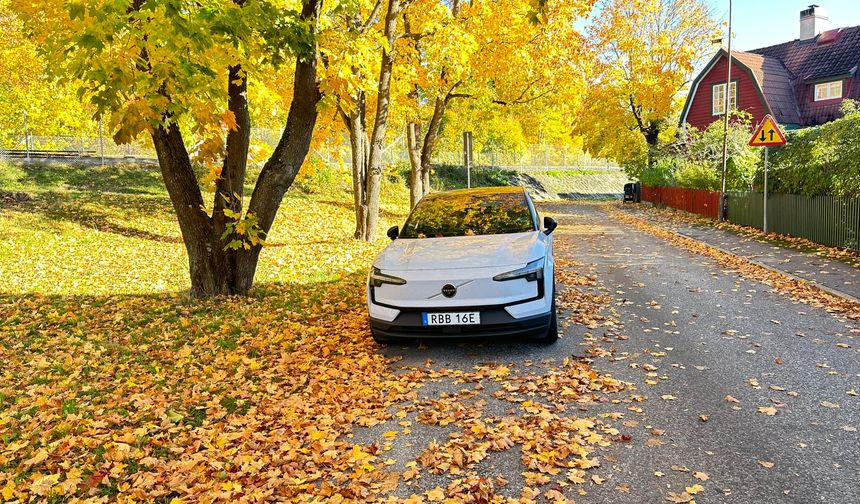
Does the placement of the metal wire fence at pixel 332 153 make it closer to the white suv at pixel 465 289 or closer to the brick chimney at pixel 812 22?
the white suv at pixel 465 289

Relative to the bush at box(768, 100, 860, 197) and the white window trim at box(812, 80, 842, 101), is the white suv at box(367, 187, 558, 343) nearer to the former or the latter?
the bush at box(768, 100, 860, 197)

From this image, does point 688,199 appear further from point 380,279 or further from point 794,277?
point 380,279

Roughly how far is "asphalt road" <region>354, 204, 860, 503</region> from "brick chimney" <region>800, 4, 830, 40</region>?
32.5 meters

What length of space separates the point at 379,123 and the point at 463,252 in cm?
973

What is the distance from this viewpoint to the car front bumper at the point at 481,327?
5.81 metres

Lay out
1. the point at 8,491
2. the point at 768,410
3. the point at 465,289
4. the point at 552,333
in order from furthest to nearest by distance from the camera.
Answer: the point at 552,333 → the point at 465,289 → the point at 768,410 → the point at 8,491

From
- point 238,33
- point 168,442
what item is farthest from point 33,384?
point 238,33

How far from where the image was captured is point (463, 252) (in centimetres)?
629

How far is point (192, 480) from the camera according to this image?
3855mm

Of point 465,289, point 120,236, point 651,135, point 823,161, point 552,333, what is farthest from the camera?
point 651,135

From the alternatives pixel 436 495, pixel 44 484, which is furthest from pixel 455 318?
pixel 44 484

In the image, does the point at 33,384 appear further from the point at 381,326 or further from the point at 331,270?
the point at 331,270

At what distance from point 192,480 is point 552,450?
233 centimetres

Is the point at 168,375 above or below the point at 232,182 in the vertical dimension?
below
